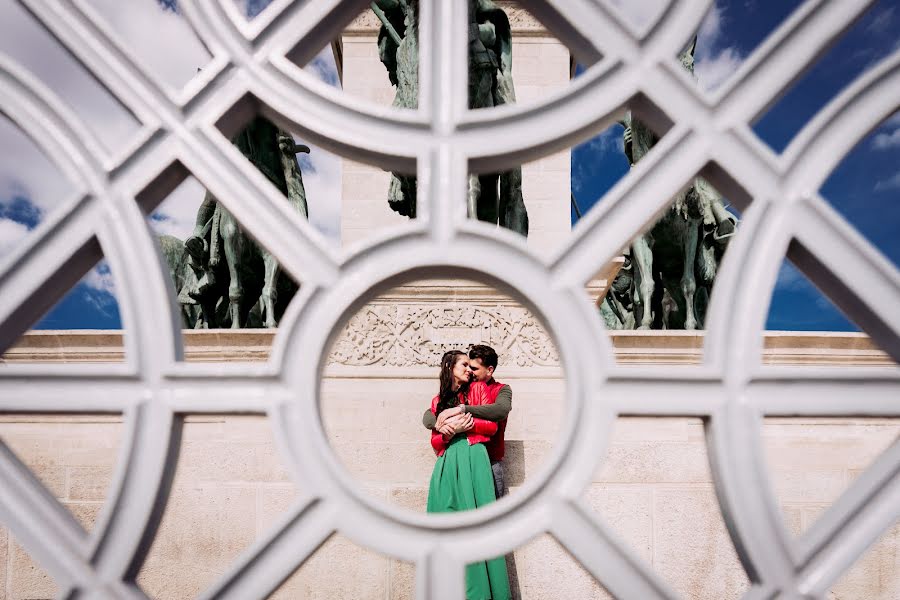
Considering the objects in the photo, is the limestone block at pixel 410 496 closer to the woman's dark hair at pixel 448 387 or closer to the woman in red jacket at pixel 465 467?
the woman in red jacket at pixel 465 467

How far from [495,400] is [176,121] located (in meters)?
2.55

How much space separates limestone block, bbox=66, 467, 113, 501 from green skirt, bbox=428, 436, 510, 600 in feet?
6.80

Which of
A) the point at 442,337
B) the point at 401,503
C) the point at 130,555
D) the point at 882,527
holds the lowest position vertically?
the point at 130,555

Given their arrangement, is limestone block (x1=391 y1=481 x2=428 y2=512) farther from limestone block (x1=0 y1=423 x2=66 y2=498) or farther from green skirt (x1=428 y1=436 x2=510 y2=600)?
limestone block (x1=0 y1=423 x2=66 y2=498)

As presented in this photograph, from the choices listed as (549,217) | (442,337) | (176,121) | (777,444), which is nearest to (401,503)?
(442,337)

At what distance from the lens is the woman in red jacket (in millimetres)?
3053

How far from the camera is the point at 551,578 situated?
3.57 m

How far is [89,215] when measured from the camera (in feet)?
2.43

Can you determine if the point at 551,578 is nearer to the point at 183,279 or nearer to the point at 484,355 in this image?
the point at 484,355

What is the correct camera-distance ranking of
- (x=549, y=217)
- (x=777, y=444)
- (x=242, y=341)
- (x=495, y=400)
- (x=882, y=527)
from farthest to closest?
1. (x=549, y=217)
2. (x=242, y=341)
3. (x=777, y=444)
4. (x=495, y=400)
5. (x=882, y=527)

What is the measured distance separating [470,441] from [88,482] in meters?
2.33

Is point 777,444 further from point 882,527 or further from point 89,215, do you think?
point 89,215

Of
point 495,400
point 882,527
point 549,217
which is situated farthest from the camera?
point 549,217

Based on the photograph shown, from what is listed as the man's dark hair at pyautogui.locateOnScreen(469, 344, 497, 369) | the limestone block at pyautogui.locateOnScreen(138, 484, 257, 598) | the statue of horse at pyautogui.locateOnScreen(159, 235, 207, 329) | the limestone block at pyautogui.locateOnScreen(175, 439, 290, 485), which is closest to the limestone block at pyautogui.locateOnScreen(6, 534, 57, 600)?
the limestone block at pyautogui.locateOnScreen(138, 484, 257, 598)
